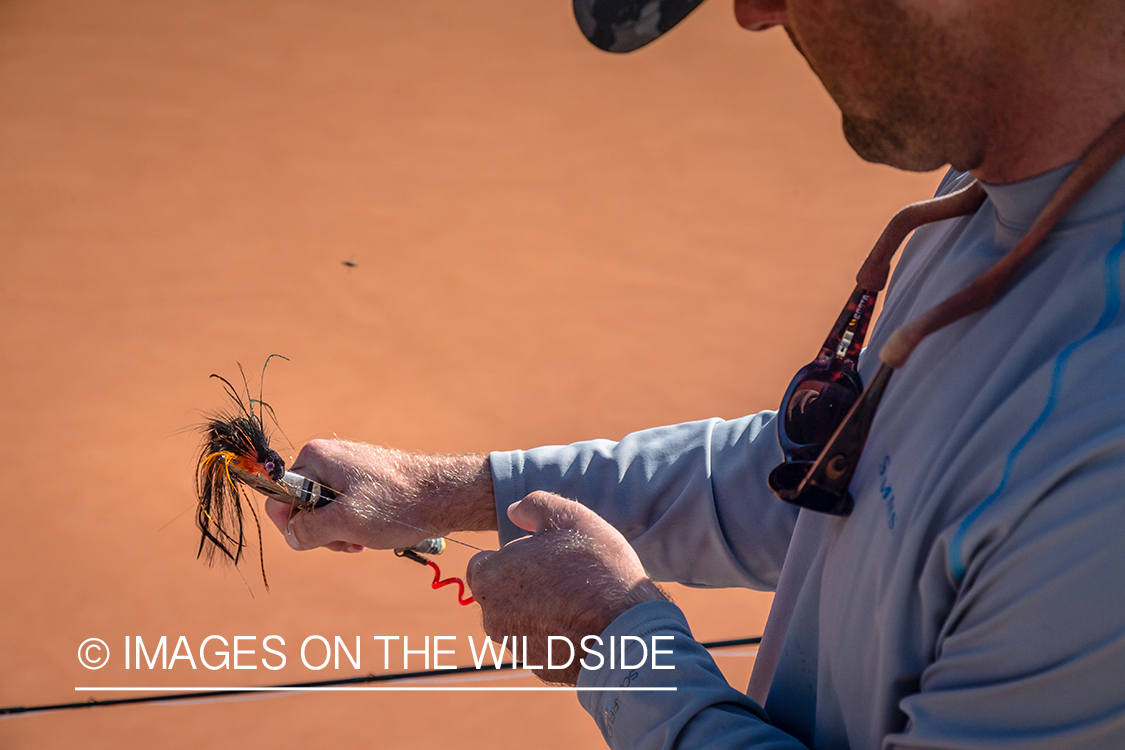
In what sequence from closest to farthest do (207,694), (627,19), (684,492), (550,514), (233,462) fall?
(627,19)
(550,514)
(684,492)
(233,462)
(207,694)

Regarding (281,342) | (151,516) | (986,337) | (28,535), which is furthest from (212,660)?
(986,337)

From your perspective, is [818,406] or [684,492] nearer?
[818,406]

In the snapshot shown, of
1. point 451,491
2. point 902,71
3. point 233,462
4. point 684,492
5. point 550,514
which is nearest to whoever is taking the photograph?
point 902,71

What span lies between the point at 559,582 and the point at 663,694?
15 centimetres

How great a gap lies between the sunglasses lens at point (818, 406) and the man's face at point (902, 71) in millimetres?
220

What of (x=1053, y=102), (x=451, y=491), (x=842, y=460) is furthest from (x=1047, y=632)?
(x=451, y=491)

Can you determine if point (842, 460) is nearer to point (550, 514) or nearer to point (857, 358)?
point (857, 358)

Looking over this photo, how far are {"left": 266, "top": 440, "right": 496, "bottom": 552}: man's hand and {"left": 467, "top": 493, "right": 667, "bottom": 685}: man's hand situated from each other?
0.71ft

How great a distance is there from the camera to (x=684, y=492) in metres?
0.96

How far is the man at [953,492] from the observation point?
455 millimetres

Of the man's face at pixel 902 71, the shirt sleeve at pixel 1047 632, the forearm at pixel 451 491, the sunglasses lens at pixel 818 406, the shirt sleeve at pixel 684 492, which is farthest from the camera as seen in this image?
the forearm at pixel 451 491

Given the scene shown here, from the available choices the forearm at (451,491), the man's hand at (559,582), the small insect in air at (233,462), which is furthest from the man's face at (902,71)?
the small insect in air at (233,462)

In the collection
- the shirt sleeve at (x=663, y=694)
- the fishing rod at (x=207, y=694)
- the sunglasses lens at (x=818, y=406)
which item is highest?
the sunglasses lens at (x=818, y=406)

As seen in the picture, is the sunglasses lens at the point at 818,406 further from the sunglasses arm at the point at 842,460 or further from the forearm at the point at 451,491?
the forearm at the point at 451,491
